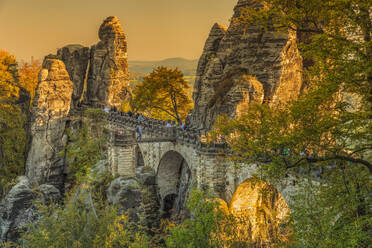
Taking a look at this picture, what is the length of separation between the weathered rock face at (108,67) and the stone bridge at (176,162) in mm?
9414

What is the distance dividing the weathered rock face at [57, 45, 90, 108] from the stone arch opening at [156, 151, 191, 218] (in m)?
23.4

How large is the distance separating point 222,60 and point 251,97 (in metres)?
7.84

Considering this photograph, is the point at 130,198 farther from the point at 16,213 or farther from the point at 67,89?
the point at 67,89

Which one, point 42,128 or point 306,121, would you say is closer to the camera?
point 306,121

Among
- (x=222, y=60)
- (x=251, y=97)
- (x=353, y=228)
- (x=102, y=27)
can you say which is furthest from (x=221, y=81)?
(x=102, y=27)

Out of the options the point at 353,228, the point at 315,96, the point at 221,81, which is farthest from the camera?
the point at 221,81

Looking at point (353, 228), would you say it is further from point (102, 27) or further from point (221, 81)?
point (102, 27)

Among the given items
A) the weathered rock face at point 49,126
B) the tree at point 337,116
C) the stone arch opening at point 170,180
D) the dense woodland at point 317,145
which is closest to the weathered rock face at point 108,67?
the weathered rock face at point 49,126

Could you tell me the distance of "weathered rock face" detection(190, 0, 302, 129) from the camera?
2767 cm

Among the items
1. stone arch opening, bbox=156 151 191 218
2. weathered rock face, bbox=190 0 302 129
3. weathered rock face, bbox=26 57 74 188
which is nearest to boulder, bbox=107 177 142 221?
stone arch opening, bbox=156 151 191 218

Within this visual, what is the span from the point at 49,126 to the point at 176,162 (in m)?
19.7

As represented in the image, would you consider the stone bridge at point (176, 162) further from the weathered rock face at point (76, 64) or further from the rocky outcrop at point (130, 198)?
the weathered rock face at point (76, 64)

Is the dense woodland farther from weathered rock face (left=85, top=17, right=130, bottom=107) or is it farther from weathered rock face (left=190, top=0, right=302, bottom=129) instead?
weathered rock face (left=85, top=17, right=130, bottom=107)

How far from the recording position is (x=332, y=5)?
1006 cm
